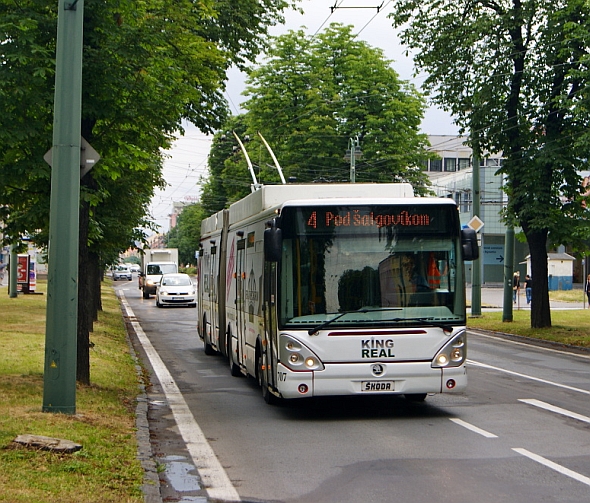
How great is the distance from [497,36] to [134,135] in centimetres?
1610

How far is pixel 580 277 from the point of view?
75.9 metres

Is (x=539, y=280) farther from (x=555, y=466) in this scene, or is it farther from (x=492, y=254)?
(x=492, y=254)

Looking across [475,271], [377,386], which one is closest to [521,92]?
[475,271]

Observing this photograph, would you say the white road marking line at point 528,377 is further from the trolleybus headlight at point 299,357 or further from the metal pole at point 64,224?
the metal pole at point 64,224

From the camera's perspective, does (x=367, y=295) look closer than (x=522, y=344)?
Yes

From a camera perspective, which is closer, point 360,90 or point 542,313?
point 542,313

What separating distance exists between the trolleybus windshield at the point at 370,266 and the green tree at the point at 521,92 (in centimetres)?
1435

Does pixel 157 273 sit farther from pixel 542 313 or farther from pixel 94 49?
pixel 94 49

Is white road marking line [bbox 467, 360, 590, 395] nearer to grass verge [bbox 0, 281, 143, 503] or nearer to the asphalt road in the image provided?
the asphalt road

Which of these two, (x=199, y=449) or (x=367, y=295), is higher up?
(x=367, y=295)

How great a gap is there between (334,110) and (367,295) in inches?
1539

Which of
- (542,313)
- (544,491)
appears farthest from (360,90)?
(544,491)

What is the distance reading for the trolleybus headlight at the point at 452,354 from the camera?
38.3 ft

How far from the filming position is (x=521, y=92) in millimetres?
27703
